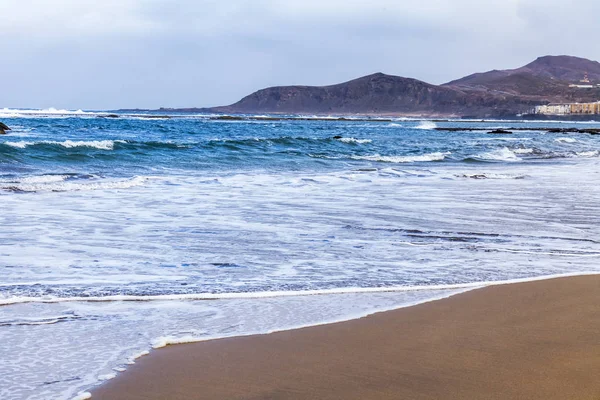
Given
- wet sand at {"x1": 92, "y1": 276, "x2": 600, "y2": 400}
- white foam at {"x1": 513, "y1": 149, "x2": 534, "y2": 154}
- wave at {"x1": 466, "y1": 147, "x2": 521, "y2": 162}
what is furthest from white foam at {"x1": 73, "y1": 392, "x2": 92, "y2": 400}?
white foam at {"x1": 513, "y1": 149, "x2": 534, "y2": 154}

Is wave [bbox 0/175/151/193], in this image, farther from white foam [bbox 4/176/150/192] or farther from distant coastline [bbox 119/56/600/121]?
distant coastline [bbox 119/56/600/121]

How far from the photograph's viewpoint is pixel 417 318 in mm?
4156

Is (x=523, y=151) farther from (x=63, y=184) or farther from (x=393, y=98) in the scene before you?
(x=393, y=98)

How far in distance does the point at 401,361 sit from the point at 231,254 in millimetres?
2999

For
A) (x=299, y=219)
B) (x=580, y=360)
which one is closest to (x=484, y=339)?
(x=580, y=360)

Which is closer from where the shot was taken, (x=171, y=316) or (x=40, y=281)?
(x=171, y=316)

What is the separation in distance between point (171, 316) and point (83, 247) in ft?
8.21

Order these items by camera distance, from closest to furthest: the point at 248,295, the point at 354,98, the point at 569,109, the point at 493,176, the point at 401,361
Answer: the point at 401,361 → the point at 248,295 → the point at 493,176 → the point at 569,109 → the point at 354,98

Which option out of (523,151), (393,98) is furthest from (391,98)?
(523,151)

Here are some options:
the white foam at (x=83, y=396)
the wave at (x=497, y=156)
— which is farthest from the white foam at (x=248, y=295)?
the wave at (x=497, y=156)

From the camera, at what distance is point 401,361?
3371 mm

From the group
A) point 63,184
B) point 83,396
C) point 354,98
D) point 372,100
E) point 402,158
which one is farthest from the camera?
point 354,98

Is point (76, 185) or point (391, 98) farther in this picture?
point (391, 98)

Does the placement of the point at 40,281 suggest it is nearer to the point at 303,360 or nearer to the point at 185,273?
the point at 185,273
